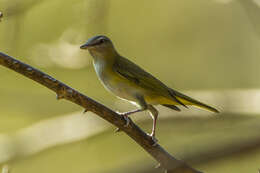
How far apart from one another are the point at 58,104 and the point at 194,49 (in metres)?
4.70

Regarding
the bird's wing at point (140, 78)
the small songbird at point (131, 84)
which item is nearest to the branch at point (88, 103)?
the small songbird at point (131, 84)

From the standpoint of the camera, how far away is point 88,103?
2830mm

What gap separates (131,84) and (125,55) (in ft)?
15.7

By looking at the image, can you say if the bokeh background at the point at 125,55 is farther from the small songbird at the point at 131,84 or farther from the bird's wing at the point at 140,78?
the bird's wing at the point at 140,78

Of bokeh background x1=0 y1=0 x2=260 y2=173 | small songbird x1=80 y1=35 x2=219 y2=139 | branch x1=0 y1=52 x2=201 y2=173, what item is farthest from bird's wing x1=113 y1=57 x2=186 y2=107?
branch x1=0 y1=52 x2=201 y2=173

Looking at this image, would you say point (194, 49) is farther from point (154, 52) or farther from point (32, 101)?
point (32, 101)

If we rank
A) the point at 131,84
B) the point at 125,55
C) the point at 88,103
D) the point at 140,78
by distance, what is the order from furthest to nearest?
the point at 125,55
the point at 140,78
the point at 131,84
the point at 88,103

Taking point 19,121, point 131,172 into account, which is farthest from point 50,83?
point 19,121

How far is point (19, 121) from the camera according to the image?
28.4ft

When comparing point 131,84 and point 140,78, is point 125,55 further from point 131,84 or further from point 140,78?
point 131,84

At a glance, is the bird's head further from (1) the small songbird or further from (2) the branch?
(2) the branch

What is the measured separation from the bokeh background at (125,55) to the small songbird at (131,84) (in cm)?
36

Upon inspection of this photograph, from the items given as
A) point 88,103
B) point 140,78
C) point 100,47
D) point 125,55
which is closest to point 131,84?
point 140,78

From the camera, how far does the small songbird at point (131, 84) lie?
4.48 metres
